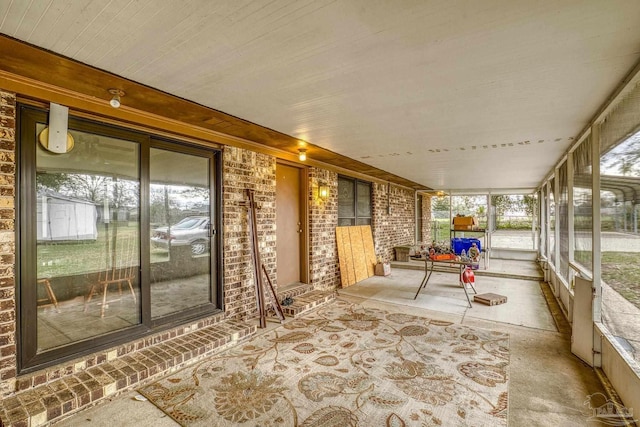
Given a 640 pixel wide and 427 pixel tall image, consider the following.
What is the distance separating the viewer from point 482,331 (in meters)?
3.76

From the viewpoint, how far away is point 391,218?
29.0 ft

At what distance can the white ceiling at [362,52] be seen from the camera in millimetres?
1491

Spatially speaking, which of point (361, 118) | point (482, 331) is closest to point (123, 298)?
point (361, 118)

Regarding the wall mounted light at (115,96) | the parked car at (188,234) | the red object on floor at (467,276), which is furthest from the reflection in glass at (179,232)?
the red object on floor at (467,276)

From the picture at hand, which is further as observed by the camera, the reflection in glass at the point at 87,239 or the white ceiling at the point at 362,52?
the reflection in glass at the point at 87,239

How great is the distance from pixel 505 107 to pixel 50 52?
358 cm

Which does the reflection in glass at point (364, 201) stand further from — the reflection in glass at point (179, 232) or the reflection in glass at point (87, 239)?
the reflection in glass at point (87, 239)

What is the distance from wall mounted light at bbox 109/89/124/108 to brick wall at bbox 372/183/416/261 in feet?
20.1

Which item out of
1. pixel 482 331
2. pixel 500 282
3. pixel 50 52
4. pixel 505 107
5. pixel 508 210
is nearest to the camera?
pixel 50 52

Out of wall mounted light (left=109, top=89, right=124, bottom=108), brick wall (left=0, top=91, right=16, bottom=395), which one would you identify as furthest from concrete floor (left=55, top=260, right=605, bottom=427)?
wall mounted light (left=109, top=89, right=124, bottom=108)

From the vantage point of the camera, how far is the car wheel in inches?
142

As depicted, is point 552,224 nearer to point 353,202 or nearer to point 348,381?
point 353,202

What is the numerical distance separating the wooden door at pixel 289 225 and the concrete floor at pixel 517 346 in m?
1.05

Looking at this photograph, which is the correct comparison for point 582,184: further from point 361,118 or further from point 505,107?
point 361,118
